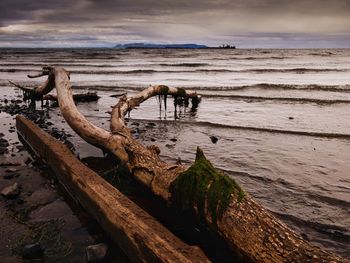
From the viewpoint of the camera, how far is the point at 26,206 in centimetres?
542

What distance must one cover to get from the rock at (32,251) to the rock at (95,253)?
1.82 feet

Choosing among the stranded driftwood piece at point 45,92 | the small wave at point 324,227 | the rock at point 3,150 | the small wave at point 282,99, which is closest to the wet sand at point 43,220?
the rock at point 3,150

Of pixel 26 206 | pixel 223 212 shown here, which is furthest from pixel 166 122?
pixel 223 212

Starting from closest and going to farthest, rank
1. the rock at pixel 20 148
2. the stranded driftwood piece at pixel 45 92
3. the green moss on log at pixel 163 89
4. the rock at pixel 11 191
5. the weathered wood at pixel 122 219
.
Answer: the weathered wood at pixel 122 219, the rock at pixel 11 191, the rock at pixel 20 148, the stranded driftwood piece at pixel 45 92, the green moss on log at pixel 163 89

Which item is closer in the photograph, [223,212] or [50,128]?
[223,212]

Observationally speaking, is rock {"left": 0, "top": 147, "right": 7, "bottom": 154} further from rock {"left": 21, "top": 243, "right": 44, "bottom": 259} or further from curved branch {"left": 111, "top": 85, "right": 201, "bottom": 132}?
rock {"left": 21, "top": 243, "right": 44, "bottom": 259}

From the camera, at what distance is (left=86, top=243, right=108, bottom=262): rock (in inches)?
157

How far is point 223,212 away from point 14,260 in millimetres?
2398

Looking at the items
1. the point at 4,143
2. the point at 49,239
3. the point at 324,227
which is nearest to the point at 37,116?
the point at 4,143

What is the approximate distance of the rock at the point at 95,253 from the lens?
3992 millimetres

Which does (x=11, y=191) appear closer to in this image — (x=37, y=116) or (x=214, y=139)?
(x=214, y=139)

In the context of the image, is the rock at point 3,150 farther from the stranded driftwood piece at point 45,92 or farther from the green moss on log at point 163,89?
the green moss on log at point 163,89

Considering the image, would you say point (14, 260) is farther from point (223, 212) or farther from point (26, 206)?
point (223, 212)

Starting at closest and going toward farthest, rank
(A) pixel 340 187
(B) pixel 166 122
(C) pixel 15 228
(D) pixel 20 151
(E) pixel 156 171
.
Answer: (C) pixel 15 228, (E) pixel 156 171, (A) pixel 340 187, (D) pixel 20 151, (B) pixel 166 122
